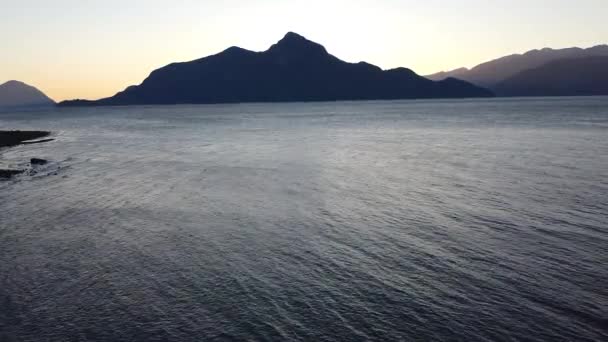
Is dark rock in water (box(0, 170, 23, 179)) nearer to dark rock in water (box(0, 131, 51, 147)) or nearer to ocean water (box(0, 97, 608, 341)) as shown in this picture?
ocean water (box(0, 97, 608, 341))

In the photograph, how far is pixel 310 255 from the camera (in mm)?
34844

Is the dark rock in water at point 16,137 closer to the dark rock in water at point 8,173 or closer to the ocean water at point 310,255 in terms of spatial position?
the dark rock in water at point 8,173

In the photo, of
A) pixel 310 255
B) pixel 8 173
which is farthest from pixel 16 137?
pixel 310 255

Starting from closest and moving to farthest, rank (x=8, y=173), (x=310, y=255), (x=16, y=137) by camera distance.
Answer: (x=310, y=255) → (x=8, y=173) → (x=16, y=137)

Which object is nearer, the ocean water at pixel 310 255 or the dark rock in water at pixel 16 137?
the ocean water at pixel 310 255

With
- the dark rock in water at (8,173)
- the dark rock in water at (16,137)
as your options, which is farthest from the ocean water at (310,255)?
the dark rock in water at (16,137)

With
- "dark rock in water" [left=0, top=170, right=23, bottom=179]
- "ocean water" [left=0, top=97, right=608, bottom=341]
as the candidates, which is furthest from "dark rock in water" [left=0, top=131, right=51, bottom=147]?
"ocean water" [left=0, top=97, right=608, bottom=341]

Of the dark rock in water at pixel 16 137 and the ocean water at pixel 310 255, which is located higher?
the dark rock in water at pixel 16 137

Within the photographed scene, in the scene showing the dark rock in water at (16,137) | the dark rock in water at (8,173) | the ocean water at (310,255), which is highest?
the dark rock in water at (16,137)

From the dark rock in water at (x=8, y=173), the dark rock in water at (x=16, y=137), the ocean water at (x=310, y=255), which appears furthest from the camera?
the dark rock in water at (x=16, y=137)

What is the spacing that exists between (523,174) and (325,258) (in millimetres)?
44336

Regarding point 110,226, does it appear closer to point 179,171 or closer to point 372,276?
point 372,276

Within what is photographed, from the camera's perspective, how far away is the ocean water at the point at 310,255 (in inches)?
978

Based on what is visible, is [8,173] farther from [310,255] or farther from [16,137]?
[16,137]
